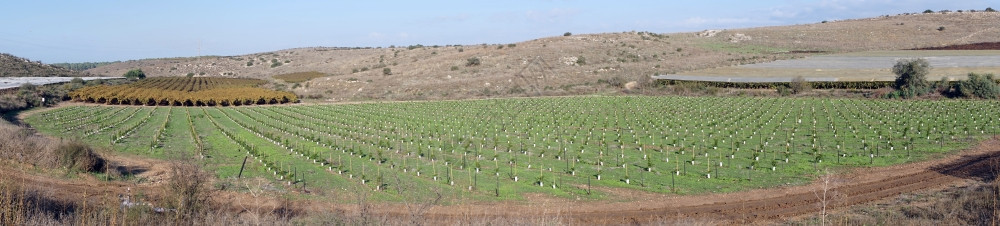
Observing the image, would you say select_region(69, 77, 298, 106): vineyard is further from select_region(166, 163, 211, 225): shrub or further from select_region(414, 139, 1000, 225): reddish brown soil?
select_region(166, 163, 211, 225): shrub

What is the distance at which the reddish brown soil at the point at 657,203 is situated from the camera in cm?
1568

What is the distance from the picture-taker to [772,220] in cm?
1536

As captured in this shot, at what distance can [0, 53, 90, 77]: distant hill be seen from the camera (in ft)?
294

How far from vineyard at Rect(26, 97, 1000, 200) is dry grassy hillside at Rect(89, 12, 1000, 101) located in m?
20.8

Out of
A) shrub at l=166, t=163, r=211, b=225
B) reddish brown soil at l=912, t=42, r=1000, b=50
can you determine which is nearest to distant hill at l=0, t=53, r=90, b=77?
shrub at l=166, t=163, r=211, b=225

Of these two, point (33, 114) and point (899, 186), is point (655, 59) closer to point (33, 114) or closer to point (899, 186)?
point (33, 114)

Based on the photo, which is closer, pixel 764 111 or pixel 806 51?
pixel 764 111

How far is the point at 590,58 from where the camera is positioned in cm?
8644

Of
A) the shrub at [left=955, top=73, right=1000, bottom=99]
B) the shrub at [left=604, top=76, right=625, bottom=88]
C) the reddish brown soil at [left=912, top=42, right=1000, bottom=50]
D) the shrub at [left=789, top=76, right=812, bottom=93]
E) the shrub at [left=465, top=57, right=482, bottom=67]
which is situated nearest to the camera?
the shrub at [left=955, top=73, right=1000, bottom=99]

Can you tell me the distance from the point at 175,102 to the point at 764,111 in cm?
4158

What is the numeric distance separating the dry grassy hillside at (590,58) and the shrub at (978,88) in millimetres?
25742

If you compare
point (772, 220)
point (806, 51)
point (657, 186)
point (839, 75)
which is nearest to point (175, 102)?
point (657, 186)

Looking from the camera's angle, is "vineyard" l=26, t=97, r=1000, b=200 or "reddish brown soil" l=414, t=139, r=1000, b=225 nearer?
"reddish brown soil" l=414, t=139, r=1000, b=225

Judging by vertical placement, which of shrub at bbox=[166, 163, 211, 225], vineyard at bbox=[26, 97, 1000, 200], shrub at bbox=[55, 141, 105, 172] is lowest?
vineyard at bbox=[26, 97, 1000, 200]
